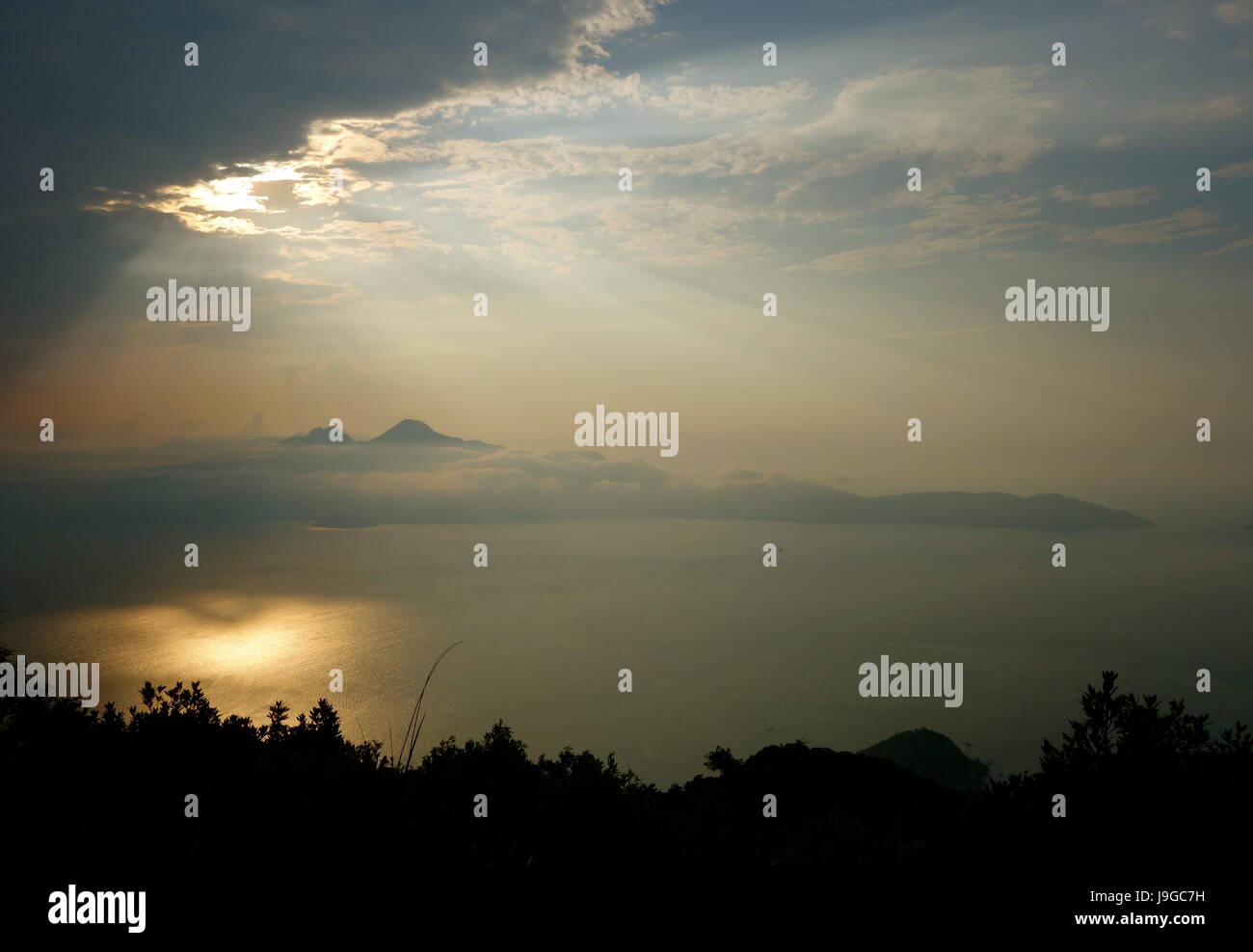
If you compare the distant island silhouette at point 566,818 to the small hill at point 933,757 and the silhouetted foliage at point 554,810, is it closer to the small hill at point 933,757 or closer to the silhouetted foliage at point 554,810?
the silhouetted foliage at point 554,810

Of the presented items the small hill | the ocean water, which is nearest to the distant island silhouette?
the ocean water

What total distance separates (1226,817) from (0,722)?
2597cm

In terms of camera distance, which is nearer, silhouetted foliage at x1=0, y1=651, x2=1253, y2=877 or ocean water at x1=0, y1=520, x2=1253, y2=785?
silhouetted foliage at x1=0, y1=651, x2=1253, y2=877

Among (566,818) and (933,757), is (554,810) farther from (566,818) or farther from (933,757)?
(933,757)

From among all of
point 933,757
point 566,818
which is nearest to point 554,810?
point 566,818

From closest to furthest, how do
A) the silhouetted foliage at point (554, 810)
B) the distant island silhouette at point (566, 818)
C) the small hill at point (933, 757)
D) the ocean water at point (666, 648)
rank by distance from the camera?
1. the distant island silhouette at point (566, 818)
2. the silhouetted foliage at point (554, 810)
3. the small hill at point (933, 757)
4. the ocean water at point (666, 648)

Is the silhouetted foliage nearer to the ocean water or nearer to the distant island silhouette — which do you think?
the distant island silhouette

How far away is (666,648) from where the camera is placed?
445 feet

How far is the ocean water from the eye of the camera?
9475 cm

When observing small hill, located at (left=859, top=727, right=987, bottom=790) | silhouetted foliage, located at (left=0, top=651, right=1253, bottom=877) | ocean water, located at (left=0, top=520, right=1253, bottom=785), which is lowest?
small hill, located at (left=859, top=727, right=987, bottom=790)

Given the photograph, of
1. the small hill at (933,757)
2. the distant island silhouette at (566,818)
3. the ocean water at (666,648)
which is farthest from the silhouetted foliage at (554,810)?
the small hill at (933,757)

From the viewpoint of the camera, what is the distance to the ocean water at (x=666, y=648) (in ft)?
311
